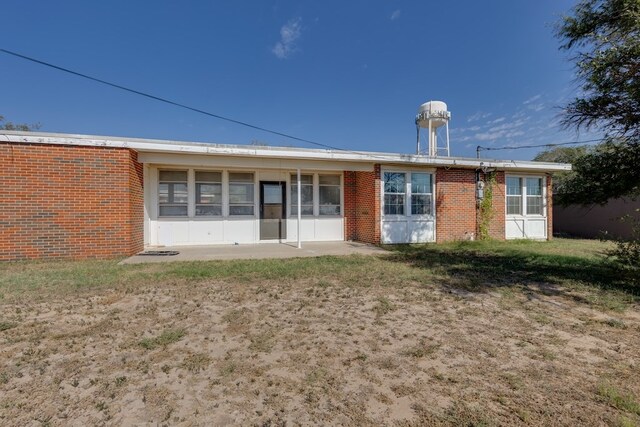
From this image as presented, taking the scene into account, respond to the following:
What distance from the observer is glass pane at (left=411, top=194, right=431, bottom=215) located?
1130 centimetres

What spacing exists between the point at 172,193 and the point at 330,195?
5.17 metres

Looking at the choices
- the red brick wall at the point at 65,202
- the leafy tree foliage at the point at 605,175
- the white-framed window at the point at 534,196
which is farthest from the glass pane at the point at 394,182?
the red brick wall at the point at 65,202

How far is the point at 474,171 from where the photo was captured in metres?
11.8

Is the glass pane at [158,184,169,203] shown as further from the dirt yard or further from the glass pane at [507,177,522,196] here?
the glass pane at [507,177,522,196]

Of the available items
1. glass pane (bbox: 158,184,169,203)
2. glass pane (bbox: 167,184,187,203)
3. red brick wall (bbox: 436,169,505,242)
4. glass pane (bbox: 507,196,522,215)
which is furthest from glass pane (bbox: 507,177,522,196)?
glass pane (bbox: 158,184,169,203)

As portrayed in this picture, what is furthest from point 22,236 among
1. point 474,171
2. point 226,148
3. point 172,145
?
point 474,171

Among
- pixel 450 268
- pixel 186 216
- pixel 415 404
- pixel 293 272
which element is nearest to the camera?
pixel 415 404

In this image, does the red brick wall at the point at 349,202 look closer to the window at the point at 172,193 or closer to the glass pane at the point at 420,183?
the glass pane at the point at 420,183

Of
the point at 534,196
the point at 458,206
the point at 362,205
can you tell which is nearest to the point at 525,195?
the point at 534,196

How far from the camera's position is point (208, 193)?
1054cm

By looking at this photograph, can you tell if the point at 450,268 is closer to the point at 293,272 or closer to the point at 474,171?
the point at 293,272

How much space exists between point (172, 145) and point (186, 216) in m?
2.59

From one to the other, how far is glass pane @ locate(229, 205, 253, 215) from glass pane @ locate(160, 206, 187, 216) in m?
1.42

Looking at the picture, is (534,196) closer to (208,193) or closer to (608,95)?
(608,95)
